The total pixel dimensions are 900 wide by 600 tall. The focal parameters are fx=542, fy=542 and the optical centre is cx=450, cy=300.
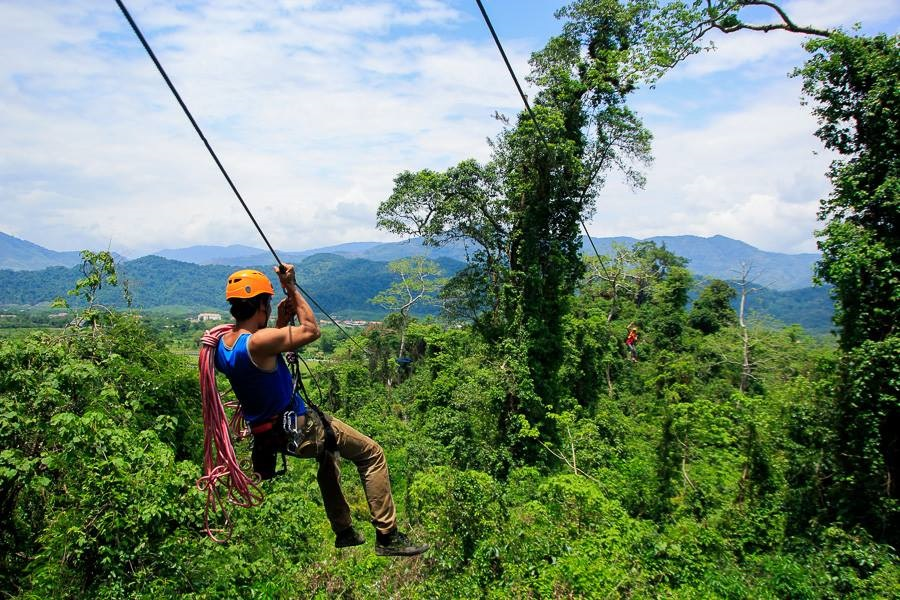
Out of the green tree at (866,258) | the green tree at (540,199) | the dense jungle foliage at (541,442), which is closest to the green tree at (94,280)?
the dense jungle foliage at (541,442)

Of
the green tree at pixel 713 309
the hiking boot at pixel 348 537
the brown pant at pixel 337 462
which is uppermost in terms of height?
the brown pant at pixel 337 462

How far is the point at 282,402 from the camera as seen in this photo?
328 centimetres

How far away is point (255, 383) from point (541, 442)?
12.5 metres

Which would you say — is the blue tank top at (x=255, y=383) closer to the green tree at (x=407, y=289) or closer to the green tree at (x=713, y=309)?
the green tree at (x=407, y=289)

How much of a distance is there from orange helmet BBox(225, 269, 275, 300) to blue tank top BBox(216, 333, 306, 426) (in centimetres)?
24

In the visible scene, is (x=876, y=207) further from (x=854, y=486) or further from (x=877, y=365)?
(x=854, y=486)

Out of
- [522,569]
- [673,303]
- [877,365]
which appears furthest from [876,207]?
[673,303]

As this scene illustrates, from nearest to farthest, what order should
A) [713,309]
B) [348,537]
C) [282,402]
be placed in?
[282,402] < [348,537] < [713,309]

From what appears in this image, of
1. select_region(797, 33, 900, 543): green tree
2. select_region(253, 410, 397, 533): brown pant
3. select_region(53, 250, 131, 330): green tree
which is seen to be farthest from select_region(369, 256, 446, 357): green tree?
select_region(253, 410, 397, 533): brown pant

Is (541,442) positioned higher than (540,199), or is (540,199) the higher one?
(540,199)

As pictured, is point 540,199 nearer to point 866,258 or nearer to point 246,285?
point 866,258

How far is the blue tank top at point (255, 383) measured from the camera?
3059 mm

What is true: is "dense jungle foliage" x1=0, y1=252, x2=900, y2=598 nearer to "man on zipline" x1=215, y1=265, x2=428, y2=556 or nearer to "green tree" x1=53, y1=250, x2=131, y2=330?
"green tree" x1=53, y1=250, x2=131, y2=330

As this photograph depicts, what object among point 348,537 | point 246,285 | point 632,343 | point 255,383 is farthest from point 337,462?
point 632,343
